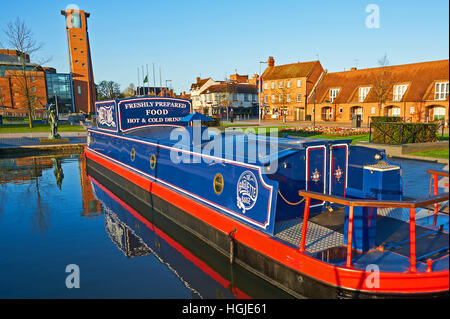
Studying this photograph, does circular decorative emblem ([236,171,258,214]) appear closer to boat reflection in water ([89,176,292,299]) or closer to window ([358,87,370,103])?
→ boat reflection in water ([89,176,292,299])

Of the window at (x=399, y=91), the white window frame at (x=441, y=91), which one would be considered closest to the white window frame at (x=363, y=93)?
the window at (x=399, y=91)

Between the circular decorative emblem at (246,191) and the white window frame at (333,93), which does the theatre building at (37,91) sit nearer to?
the white window frame at (333,93)

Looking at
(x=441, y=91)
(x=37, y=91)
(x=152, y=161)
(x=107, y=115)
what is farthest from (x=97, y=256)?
(x=37, y=91)

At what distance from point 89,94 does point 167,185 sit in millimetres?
69609

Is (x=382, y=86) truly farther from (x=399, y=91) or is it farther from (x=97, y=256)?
(x=97, y=256)

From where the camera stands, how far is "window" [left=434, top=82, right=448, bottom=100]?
35.1 m

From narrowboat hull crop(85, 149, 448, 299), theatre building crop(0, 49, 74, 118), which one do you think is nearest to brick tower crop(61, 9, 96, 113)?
theatre building crop(0, 49, 74, 118)

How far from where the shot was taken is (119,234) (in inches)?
383

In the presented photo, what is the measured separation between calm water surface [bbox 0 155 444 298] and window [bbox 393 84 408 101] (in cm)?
3006

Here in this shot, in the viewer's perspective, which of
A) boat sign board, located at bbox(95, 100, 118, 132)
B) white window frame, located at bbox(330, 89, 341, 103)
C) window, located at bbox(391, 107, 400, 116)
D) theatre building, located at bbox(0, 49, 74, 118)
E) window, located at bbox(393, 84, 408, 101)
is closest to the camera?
boat sign board, located at bbox(95, 100, 118, 132)

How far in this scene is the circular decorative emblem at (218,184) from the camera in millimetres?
7931
